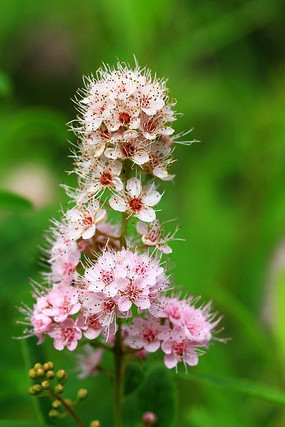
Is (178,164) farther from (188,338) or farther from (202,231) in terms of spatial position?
(188,338)

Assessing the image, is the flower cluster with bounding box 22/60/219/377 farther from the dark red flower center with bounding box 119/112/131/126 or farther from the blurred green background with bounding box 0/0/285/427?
the blurred green background with bounding box 0/0/285/427

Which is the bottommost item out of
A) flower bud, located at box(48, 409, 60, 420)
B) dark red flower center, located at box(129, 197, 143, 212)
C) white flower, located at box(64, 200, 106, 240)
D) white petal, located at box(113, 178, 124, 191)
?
flower bud, located at box(48, 409, 60, 420)

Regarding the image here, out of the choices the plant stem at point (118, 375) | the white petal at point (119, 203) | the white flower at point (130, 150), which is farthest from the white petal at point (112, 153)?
the plant stem at point (118, 375)

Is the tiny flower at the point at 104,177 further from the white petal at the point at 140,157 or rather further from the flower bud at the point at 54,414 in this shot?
the flower bud at the point at 54,414

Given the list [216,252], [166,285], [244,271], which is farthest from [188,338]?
[216,252]

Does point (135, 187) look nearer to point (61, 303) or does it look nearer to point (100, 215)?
point (100, 215)

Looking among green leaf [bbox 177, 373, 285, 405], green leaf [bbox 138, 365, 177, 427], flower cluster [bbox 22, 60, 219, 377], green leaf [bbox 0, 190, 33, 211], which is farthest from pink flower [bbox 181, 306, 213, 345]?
green leaf [bbox 0, 190, 33, 211]
